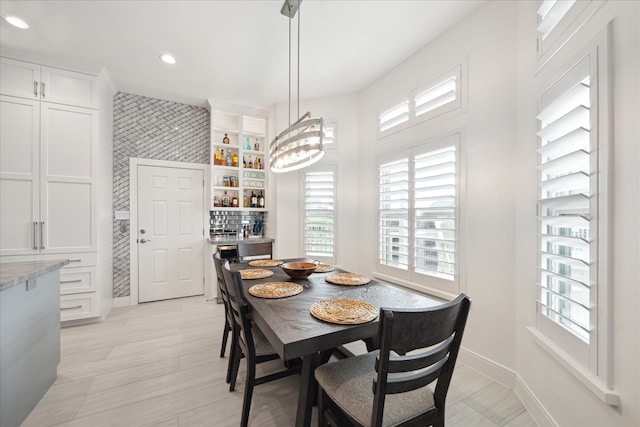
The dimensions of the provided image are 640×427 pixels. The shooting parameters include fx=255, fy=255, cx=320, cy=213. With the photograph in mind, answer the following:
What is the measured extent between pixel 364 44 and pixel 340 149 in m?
1.31

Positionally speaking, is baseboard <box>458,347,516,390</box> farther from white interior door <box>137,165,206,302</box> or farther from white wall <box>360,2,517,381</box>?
white interior door <box>137,165,206,302</box>

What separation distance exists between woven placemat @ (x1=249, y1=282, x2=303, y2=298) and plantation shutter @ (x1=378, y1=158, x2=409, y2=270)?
1531 mm

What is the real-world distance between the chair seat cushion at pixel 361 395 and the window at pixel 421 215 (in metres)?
1.40

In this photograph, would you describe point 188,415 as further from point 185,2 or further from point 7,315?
point 185,2

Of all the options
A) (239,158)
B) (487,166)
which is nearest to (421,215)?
(487,166)

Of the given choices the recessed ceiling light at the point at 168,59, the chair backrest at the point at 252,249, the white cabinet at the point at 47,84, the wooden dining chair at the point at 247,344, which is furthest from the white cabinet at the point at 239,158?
the wooden dining chair at the point at 247,344

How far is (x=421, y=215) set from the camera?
2574 millimetres

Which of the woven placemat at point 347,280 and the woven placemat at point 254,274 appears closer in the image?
the woven placemat at point 347,280

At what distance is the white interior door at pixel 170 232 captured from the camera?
12.1 feet

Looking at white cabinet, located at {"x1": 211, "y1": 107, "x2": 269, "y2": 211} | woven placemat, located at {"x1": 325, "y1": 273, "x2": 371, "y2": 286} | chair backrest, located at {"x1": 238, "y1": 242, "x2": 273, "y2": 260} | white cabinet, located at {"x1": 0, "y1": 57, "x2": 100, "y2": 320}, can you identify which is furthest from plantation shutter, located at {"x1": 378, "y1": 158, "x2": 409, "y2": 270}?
white cabinet, located at {"x1": 0, "y1": 57, "x2": 100, "y2": 320}

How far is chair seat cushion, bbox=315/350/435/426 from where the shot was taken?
3.33ft

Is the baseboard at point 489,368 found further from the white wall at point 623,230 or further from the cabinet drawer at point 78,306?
the cabinet drawer at point 78,306

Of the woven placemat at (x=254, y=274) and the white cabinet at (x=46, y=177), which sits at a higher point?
the white cabinet at (x=46, y=177)

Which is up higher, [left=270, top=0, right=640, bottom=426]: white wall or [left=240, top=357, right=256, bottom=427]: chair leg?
[left=270, top=0, right=640, bottom=426]: white wall
